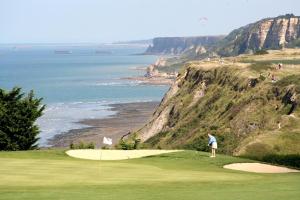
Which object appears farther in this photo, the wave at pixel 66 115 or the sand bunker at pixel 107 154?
the wave at pixel 66 115

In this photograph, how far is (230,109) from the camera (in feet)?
234

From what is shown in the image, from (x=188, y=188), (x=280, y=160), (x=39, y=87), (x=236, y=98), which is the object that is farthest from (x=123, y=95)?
(x=188, y=188)

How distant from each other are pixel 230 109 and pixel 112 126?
1340 inches

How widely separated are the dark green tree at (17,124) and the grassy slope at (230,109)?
13.1m

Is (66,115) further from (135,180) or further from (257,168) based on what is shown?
(135,180)

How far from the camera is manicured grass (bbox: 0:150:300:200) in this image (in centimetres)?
1480

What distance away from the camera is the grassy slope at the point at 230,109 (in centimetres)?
5475

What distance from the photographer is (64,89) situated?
177375 mm

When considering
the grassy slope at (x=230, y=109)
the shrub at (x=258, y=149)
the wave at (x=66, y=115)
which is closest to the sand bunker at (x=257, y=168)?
the shrub at (x=258, y=149)

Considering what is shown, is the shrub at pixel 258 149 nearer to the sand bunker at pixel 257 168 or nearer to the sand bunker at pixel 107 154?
the sand bunker at pixel 107 154

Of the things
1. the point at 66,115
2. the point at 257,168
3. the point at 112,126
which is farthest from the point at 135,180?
the point at 66,115

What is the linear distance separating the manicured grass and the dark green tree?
12172 mm

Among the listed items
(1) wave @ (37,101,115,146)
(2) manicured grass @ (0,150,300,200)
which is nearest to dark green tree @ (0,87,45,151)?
(2) manicured grass @ (0,150,300,200)

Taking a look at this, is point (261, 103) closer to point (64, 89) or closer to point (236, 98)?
point (236, 98)
